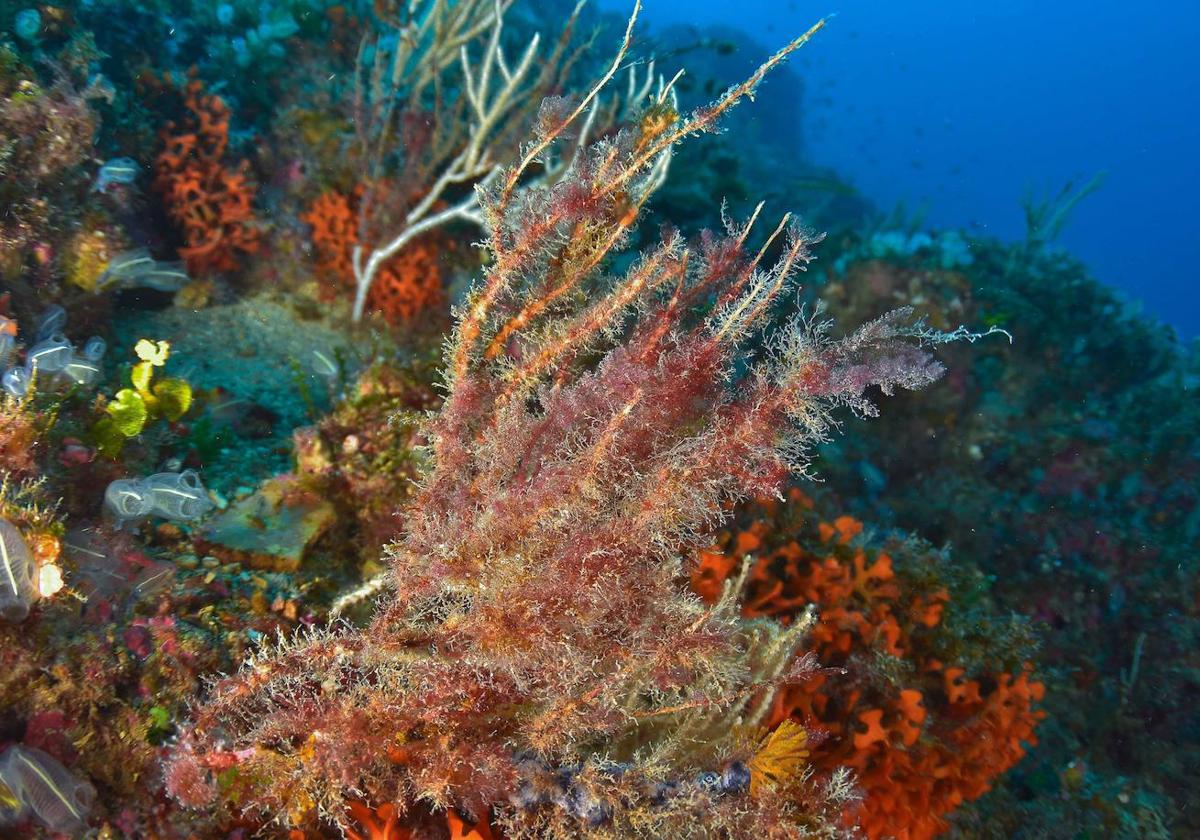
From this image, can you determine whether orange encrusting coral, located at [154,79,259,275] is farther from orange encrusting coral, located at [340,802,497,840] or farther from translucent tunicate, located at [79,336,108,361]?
orange encrusting coral, located at [340,802,497,840]

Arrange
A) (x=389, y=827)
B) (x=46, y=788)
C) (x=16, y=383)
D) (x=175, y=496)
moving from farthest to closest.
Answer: (x=175, y=496)
(x=16, y=383)
(x=389, y=827)
(x=46, y=788)

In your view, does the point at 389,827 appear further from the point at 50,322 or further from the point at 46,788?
the point at 50,322

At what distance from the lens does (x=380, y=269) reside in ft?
19.5

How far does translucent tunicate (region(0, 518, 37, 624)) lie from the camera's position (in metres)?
2.33

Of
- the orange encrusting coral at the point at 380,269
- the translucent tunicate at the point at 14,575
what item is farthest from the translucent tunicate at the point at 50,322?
the orange encrusting coral at the point at 380,269

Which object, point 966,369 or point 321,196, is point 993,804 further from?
point 321,196

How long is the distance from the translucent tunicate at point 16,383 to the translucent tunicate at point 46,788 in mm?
1593

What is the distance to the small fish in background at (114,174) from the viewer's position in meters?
4.63

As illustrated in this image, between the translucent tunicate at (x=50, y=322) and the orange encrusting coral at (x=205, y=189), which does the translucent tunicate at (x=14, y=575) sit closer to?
the translucent tunicate at (x=50, y=322)

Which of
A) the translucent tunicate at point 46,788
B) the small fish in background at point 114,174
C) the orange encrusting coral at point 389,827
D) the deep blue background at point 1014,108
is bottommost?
the translucent tunicate at point 46,788

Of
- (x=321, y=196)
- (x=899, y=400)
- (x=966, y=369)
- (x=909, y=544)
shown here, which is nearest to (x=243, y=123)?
(x=321, y=196)

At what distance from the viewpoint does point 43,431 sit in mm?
2883

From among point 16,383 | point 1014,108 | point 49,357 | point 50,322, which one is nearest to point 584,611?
point 16,383

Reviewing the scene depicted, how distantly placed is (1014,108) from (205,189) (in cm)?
10610
